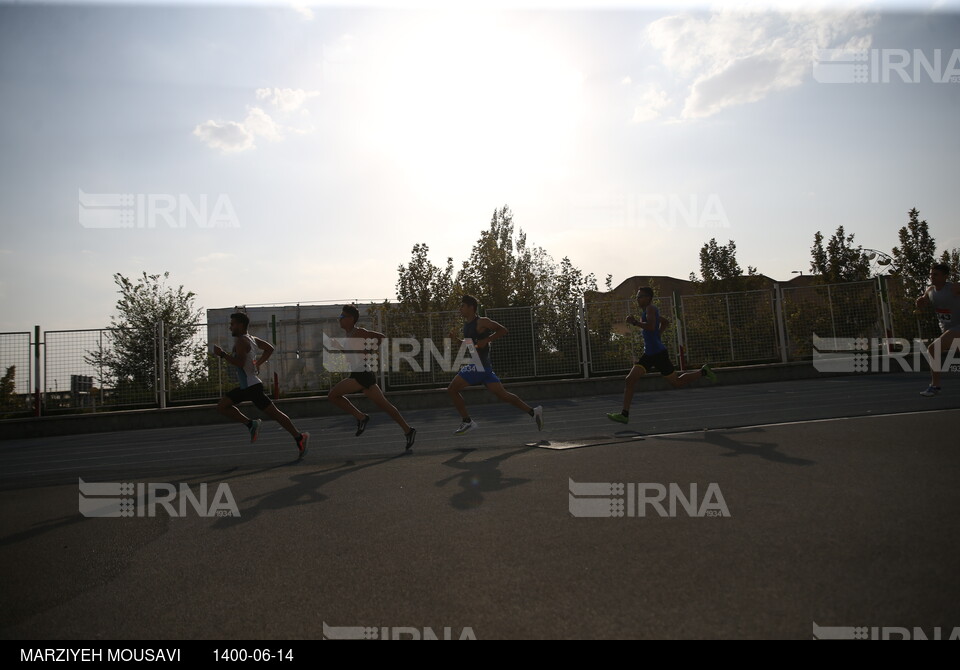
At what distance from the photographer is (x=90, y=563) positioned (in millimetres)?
3506

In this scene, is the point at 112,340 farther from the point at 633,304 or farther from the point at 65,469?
the point at 633,304

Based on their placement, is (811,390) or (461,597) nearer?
(461,597)

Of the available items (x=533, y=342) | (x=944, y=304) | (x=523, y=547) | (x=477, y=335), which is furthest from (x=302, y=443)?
(x=944, y=304)

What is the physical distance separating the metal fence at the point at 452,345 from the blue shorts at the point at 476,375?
795 centimetres

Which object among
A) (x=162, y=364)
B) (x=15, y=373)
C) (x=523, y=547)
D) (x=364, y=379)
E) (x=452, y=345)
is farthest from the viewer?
(x=452, y=345)

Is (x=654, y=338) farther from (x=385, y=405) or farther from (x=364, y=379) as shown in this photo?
(x=364, y=379)

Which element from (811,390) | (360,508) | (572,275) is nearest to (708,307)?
(811,390)

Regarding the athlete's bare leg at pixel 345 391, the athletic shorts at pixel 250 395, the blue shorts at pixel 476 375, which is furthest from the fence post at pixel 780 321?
the athletic shorts at pixel 250 395

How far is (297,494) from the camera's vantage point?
5219 millimetres

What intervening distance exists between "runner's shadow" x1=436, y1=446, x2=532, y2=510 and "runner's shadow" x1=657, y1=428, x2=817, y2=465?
7.13 feet

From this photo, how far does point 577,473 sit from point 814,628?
3204mm

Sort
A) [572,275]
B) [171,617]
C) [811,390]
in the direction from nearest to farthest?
[171,617]
[811,390]
[572,275]

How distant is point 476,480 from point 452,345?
39.2ft

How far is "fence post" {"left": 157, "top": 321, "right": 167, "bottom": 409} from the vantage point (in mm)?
16000
